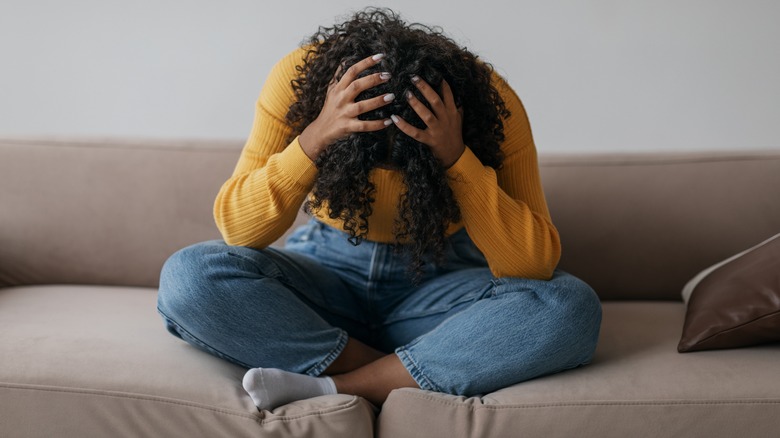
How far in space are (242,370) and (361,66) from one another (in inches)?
22.0

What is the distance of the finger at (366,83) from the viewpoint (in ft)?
3.94

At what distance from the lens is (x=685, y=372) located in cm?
Result: 128

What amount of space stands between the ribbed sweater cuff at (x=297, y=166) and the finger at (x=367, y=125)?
13 centimetres

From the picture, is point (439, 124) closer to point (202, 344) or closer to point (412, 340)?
point (412, 340)

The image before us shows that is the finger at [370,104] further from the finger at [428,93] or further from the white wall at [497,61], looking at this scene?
the white wall at [497,61]

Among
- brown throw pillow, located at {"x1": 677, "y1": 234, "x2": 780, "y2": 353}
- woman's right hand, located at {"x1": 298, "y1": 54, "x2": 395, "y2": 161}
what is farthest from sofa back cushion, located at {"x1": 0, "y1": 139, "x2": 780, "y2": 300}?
woman's right hand, located at {"x1": 298, "y1": 54, "x2": 395, "y2": 161}

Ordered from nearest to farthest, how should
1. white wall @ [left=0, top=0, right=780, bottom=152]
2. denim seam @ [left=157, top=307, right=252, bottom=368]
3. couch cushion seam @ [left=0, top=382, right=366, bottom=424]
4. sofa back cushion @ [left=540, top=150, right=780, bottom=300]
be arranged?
couch cushion seam @ [left=0, top=382, right=366, bottom=424], denim seam @ [left=157, top=307, right=252, bottom=368], sofa back cushion @ [left=540, top=150, right=780, bottom=300], white wall @ [left=0, top=0, right=780, bottom=152]

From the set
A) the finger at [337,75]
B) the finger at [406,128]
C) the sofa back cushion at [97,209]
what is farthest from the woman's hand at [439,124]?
the sofa back cushion at [97,209]

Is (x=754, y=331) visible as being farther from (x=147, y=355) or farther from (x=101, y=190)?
(x=101, y=190)

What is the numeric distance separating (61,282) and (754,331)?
4.92 ft

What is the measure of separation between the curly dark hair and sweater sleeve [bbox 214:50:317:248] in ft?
0.12

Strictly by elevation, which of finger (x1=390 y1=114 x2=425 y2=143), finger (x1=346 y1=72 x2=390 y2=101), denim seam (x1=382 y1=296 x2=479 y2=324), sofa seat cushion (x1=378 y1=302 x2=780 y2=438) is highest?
finger (x1=346 y1=72 x2=390 y2=101)

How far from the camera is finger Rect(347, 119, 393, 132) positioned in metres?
1.21

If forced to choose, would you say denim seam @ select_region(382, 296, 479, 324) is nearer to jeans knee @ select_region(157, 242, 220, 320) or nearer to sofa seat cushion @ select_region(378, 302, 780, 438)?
sofa seat cushion @ select_region(378, 302, 780, 438)
